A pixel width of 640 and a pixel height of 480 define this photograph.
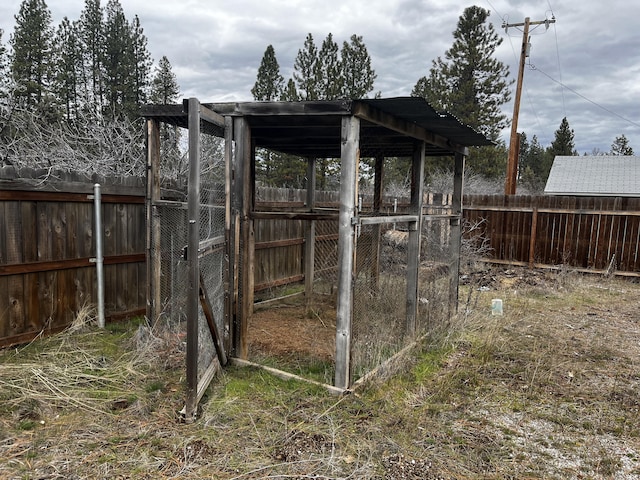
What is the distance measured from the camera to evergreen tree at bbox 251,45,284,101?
2173 centimetres

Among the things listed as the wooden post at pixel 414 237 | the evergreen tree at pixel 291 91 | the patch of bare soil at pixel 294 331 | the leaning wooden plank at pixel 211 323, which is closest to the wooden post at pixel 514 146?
the patch of bare soil at pixel 294 331

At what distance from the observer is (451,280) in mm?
5789

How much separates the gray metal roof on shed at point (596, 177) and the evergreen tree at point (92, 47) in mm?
19752

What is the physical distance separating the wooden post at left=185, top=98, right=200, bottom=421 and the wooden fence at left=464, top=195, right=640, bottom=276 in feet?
27.6

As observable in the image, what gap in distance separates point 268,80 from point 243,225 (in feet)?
64.4

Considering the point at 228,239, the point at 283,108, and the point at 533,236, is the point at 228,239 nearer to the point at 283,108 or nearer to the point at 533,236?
the point at 283,108

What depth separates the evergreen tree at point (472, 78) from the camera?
21062 mm

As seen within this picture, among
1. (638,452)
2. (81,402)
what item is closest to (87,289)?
(81,402)

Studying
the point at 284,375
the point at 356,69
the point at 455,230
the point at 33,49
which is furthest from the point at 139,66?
the point at 284,375

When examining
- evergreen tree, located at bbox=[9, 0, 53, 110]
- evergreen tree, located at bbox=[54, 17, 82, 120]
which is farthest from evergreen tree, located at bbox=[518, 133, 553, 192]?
evergreen tree, located at bbox=[9, 0, 53, 110]

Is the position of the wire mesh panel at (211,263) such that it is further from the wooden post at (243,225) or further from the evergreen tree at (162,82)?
the evergreen tree at (162,82)

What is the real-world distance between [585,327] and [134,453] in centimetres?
574

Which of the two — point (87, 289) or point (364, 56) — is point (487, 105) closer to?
point (364, 56)

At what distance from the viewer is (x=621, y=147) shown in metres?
42.3
